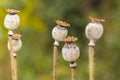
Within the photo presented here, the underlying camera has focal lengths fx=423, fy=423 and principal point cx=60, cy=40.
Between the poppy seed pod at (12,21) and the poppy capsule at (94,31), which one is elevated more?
the poppy seed pod at (12,21)

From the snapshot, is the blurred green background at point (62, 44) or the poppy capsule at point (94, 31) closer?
the poppy capsule at point (94, 31)

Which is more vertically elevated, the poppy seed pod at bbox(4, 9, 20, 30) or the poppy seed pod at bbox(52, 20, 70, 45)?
the poppy seed pod at bbox(4, 9, 20, 30)

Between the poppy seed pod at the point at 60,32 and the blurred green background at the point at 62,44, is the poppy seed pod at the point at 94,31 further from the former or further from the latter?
the blurred green background at the point at 62,44

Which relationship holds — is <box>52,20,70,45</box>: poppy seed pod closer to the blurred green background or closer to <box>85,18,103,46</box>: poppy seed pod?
<box>85,18,103,46</box>: poppy seed pod

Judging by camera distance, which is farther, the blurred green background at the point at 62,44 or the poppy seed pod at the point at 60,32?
the blurred green background at the point at 62,44

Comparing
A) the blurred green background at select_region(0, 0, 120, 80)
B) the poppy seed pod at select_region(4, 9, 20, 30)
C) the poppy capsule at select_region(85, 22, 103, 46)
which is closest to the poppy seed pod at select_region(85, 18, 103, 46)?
the poppy capsule at select_region(85, 22, 103, 46)

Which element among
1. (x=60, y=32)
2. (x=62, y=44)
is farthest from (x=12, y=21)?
(x=62, y=44)

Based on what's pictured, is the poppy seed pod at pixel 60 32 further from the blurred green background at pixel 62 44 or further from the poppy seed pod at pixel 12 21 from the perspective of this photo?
the blurred green background at pixel 62 44

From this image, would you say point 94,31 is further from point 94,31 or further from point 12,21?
point 12,21

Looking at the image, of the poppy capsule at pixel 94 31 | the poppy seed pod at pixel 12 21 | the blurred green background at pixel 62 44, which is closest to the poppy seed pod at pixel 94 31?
the poppy capsule at pixel 94 31

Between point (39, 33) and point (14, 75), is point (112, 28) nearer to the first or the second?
point (39, 33)
